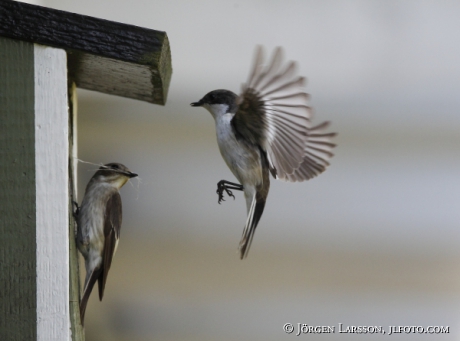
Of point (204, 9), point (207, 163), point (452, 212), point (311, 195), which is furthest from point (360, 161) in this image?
point (204, 9)

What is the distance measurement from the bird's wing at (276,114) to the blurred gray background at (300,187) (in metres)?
0.92

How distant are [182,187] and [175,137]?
0.61 feet

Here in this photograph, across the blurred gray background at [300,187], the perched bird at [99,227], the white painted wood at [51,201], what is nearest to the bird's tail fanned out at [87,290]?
the perched bird at [99,227]

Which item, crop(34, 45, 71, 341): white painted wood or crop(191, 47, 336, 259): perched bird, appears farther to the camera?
crop(191, 47, 336, 259): perched bird

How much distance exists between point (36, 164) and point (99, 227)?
36 cm

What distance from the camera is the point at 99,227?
57.9 inches

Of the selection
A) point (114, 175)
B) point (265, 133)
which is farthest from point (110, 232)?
point (265, 133)

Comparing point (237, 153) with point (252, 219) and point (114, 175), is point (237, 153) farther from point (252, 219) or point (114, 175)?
point (114, 175)

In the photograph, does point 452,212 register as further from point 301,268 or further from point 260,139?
point 260,139

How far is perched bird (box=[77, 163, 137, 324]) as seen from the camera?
4.76 ft

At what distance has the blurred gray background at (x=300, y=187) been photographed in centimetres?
228

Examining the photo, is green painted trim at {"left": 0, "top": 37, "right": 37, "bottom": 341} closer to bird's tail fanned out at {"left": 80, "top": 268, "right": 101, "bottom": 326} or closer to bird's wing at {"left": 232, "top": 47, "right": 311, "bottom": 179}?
bird's tail fanned out at {"left": 80, "top": 268, "right": 101, "bottom": 326}

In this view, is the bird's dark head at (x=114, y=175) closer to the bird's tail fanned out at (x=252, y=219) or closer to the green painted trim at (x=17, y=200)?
the bird's tail fanned out at (x=252, y=219)

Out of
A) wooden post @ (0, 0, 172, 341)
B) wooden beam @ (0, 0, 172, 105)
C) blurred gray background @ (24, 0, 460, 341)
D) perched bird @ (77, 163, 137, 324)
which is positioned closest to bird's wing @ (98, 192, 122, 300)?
perched bird @ (77, 163, 137, 324)
